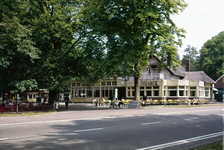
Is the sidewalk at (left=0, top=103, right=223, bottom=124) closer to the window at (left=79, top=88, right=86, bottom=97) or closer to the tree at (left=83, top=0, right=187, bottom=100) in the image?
the tree at (left=83, top=0, right=187, bottom=100)

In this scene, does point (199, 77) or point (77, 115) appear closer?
A: point (77, 115)

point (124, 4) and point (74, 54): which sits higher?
point (124, 4)

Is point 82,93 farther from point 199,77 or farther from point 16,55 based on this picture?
point 16,55

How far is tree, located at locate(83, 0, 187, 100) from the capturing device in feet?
69.2

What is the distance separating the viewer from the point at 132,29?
22.2m

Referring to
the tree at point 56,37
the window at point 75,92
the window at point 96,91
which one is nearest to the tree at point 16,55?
the tree at point 56,37

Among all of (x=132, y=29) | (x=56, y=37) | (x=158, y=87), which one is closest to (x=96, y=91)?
(x=158, y=87)

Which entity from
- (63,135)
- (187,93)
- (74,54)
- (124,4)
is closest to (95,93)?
(187,93)

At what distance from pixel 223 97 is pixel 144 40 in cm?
3341

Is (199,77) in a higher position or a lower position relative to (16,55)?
lower

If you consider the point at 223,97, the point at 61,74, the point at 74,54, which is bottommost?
the point at 223,97

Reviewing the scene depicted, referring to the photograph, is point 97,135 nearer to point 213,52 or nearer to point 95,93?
point 95,93

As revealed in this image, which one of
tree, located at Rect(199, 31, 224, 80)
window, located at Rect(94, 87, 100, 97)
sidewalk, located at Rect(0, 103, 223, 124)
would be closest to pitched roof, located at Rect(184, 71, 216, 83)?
tree, located at Rect(199, 31, 224, 80)

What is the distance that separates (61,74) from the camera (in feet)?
80.3
